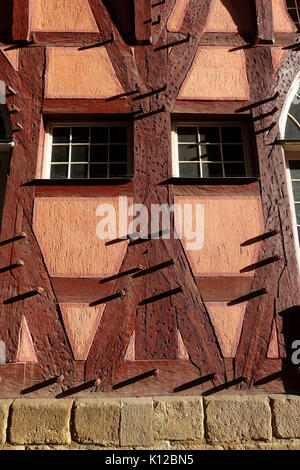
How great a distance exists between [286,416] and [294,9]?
442cm

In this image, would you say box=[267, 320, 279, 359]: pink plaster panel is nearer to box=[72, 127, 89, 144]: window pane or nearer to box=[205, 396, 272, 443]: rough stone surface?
box=[205, 396, 272, 443]: rough stone surface

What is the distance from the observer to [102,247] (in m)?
4.03

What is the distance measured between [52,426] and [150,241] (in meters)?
1.75

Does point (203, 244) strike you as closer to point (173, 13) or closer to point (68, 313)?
point (68, 313)

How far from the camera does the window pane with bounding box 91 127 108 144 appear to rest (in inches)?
179

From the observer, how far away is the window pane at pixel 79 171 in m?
Result: 4.39

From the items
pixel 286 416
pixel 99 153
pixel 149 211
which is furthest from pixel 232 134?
pixel 286 416

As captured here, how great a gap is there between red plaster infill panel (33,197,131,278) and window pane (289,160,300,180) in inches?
67.5

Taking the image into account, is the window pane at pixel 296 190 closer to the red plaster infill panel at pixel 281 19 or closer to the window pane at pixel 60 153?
the red plaster infill panel at pixel 281 19

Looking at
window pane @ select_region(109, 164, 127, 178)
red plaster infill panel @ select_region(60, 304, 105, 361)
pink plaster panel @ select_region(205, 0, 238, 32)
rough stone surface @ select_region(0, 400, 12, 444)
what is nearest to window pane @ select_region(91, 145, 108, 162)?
window pane @ select_region(109, 164, 127, 178)

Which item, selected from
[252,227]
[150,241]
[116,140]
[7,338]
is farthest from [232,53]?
[7,338]

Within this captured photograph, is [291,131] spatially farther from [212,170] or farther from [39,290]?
[39,290]
